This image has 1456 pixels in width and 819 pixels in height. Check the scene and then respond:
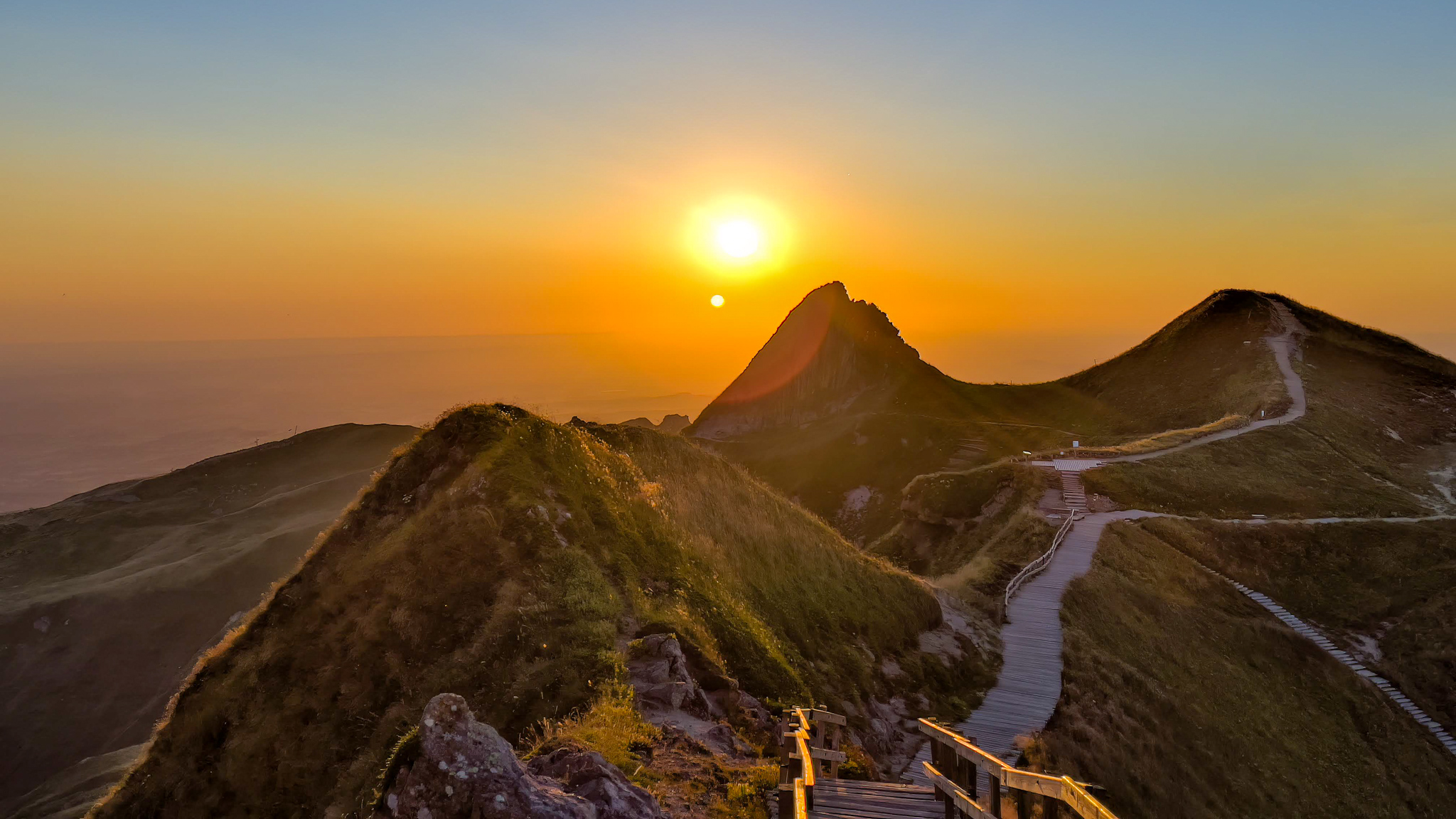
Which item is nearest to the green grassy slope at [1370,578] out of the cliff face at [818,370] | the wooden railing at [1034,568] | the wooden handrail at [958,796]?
the wooden railing at [1034,568]

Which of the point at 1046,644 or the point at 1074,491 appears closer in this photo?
the point at 1046,644

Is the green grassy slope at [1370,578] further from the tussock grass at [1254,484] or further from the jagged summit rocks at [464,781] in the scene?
the jagged summit rocks at [464,781]

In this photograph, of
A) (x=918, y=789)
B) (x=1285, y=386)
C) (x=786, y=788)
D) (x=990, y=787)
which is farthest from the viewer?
(x=1285, y=386)

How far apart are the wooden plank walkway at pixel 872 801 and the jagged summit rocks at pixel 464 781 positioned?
4.45 m

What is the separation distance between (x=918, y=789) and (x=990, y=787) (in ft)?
9.50

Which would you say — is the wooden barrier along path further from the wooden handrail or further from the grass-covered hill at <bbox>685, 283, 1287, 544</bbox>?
the grass-covered hill at <bbox>685, 283, 1287, 544</bbox>

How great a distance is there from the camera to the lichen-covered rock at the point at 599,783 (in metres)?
9.91

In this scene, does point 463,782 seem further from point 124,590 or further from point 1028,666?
point 124,590

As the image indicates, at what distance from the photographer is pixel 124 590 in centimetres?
8969

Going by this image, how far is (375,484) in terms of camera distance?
23.7 m

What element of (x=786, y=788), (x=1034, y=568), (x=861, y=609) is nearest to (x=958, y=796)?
(x=786, y=788)

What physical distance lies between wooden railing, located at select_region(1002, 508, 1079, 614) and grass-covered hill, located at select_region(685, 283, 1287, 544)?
31.8 meters

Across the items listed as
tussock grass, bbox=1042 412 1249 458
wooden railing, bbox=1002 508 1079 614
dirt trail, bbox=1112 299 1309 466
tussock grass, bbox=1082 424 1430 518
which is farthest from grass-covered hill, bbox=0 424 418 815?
dirt trail, bbox=1112 299 1309 466

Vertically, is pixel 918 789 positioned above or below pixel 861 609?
below
